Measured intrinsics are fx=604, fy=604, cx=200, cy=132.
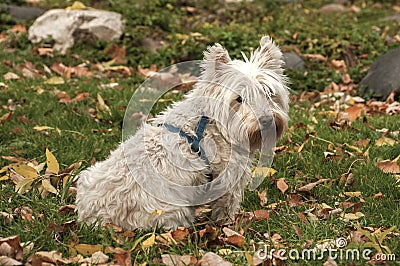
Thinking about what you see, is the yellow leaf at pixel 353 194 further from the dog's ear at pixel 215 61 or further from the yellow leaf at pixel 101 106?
the yellow leaf at pixel 101 106

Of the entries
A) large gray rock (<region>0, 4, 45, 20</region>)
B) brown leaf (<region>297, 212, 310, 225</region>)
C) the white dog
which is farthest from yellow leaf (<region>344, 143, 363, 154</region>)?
large gray rock (<region>0, 4, 45, 20</region>)

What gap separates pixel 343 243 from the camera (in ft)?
11.2

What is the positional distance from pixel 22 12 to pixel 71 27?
1.47 meters

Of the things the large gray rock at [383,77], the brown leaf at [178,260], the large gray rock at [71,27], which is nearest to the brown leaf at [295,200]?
the brown leaf at [178,260]

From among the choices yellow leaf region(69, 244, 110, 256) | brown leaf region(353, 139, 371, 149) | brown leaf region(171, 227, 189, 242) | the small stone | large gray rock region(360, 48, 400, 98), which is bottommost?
the small stone

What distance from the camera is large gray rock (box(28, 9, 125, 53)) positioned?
8.47 m

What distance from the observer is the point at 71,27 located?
852cm

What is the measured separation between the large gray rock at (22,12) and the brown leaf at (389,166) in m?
6.60

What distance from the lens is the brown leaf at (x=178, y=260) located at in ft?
10.7

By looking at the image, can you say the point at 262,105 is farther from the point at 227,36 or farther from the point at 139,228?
the point at 227,36

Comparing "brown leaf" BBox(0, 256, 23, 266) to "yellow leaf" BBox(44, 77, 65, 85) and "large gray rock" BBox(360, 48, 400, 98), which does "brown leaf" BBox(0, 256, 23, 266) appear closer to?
"yellow leaf" BBox(44, 77, 65, 85)

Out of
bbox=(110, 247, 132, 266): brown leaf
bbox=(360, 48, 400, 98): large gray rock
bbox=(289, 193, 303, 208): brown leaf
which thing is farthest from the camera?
bbox=(360, 48, 400, 98): large gray rock

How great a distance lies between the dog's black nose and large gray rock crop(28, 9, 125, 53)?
5.38 meters

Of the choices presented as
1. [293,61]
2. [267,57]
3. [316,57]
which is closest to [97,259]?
[267,57]
